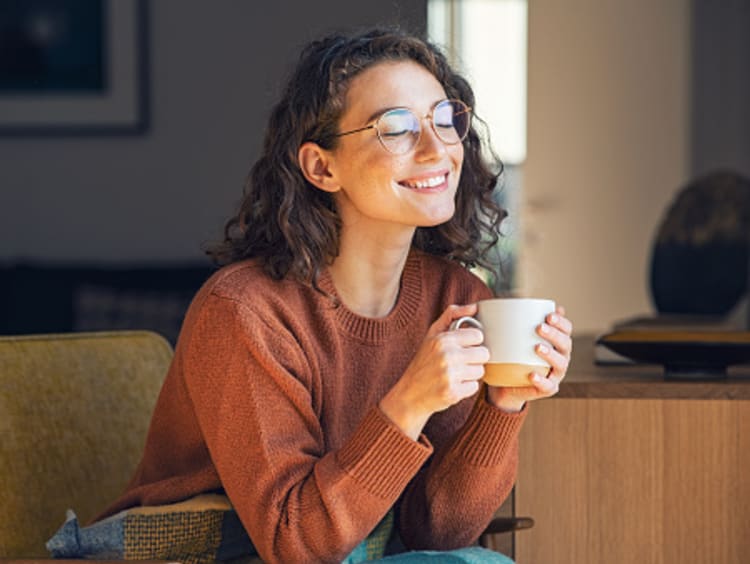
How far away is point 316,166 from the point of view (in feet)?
5.31

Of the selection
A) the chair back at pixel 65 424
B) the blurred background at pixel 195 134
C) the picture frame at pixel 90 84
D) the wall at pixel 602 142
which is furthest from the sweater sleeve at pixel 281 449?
the wall at pixel 602 142

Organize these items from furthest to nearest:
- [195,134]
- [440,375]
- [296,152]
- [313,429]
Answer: [195,134] → [296,152] → [313,429] → [440,375]

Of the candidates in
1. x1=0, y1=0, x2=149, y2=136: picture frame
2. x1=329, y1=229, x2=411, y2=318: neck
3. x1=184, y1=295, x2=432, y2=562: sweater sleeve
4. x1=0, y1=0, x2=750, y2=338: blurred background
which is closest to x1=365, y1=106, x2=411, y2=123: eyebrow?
x1=329, y1=229, x2=411, y2=318: neck

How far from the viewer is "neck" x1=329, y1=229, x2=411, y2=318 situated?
5.33 ft

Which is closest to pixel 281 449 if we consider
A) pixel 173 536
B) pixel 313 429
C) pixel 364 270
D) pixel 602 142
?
pixel 313 429

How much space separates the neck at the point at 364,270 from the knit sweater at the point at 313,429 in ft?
0.09

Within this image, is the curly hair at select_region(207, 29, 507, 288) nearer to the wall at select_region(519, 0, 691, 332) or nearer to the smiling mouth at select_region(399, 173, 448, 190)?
the smiling mouth at select_region(399, 173, 448, 190)

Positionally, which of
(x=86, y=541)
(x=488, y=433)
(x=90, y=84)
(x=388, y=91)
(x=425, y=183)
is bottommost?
(x=86, y=541)

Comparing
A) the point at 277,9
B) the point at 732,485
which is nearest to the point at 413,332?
the point at 732,485

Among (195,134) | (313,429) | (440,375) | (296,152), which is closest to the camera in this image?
(440,375)

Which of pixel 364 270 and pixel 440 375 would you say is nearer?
pixel 440 375

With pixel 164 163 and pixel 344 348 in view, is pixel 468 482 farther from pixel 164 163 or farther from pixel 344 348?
pixel 164 163

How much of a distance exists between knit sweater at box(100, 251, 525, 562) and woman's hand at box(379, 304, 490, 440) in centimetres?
3

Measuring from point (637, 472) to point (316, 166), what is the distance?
0.58m
